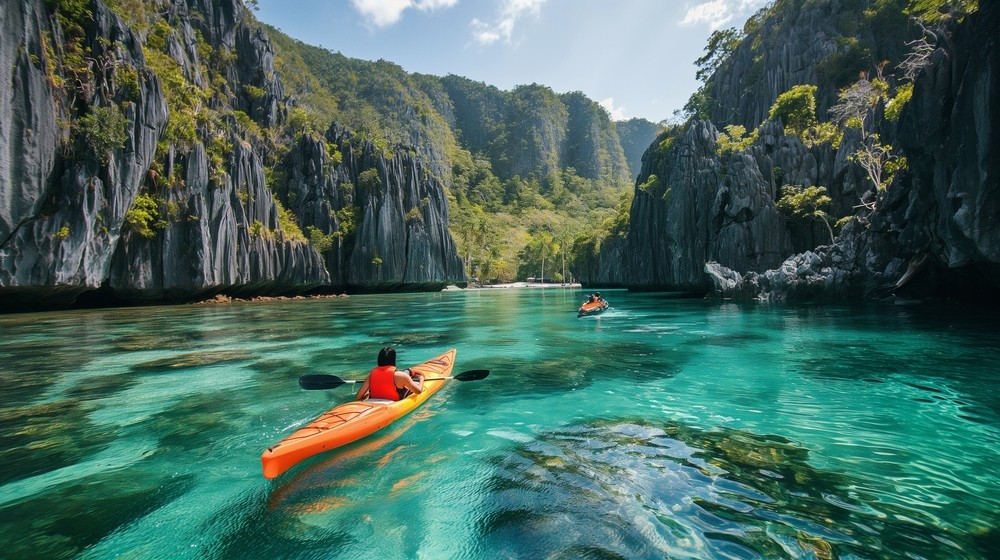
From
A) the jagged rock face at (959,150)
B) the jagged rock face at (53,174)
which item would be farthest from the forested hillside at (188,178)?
the jagged rock face at (959,150)

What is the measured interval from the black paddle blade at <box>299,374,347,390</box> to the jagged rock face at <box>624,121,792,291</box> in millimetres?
38566

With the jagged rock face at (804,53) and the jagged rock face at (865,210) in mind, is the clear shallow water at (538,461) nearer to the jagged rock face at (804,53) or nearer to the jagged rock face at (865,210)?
the jagged rock face at (865,210)

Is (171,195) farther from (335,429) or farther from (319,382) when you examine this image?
(335,429)

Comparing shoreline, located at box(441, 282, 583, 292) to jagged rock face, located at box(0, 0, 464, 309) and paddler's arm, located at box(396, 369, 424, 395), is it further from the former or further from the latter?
paddler's arm, located at box(396, 369, 424, 395)

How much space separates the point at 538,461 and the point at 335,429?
2829 millimetres

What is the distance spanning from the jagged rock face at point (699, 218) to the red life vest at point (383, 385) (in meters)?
38.5

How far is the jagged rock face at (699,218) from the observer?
38.6 m

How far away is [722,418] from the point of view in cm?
783

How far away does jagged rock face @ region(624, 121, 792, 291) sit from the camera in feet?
127

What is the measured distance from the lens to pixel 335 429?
6379 millimetres

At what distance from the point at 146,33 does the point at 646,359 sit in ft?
168

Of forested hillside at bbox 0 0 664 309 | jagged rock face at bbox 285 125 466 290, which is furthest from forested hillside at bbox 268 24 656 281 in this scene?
jagged rock face at bbox 285 125 466 290

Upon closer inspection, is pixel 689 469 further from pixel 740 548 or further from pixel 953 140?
pixel 953 140

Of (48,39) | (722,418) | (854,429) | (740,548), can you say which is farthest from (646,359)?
(48,39)
